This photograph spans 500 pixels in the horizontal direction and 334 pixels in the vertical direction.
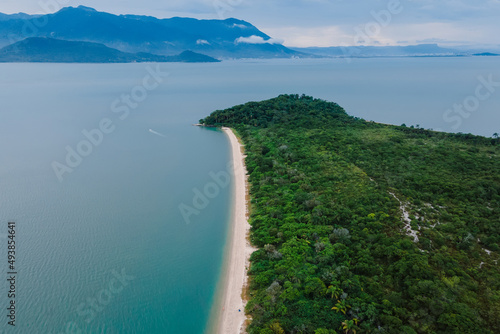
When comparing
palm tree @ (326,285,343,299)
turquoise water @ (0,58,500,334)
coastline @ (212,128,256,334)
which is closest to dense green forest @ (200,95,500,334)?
palm tree @ (326,285,343,299)

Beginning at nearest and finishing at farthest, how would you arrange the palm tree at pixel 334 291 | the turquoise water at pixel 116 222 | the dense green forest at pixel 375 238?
1. the dense green forest at pixel 375 238
2. the palm tree at pixel 334 291
3. the turquoise water at pixel 116 222

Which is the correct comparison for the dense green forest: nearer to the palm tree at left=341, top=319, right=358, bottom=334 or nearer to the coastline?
the palm tree at left=341, top=319, right=358, bottom=334

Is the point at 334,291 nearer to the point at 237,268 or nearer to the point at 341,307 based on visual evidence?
the point at 341,307

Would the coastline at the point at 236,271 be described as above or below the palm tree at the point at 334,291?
below

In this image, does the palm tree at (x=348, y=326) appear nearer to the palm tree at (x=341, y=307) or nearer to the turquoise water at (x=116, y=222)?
the palm tree at (x=341, y=307)

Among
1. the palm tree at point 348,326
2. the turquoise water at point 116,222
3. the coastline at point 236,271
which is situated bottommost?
the turquoise water at point 116,222

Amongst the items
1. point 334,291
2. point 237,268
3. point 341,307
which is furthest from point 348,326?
point 237,268

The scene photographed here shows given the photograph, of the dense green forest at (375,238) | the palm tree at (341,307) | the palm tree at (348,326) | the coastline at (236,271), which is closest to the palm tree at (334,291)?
the dense green forest at (375,238)

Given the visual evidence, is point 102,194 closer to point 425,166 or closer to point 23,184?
point 23,184
